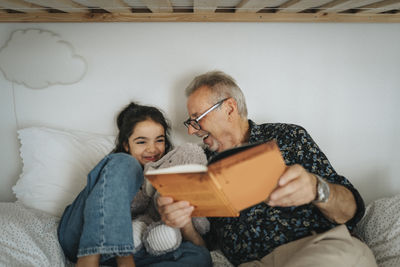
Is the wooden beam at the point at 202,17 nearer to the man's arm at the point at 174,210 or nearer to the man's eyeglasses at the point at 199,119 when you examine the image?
the man's eyeglasses at the point at 199,119

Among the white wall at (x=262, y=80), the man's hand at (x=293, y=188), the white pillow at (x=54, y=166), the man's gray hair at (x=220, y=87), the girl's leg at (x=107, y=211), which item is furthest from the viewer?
the white wall at (x=262, y=80)

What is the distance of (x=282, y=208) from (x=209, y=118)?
49 centimetres

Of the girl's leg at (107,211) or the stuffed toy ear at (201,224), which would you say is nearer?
the girl's leg at (107,211)

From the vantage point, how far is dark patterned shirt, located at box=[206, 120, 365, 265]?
1.11 meters

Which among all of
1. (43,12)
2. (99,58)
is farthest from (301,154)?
(43,12)

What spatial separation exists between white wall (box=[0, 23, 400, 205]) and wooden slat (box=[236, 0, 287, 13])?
18 centimetres

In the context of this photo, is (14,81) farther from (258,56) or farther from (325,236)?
(325,236)

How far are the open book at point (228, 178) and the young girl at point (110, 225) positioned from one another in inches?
9.1

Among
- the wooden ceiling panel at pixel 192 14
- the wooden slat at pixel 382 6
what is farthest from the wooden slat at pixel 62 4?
the wooden slat at pixel 382 6

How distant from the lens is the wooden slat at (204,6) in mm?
1364

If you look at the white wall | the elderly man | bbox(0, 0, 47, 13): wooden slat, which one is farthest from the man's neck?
bbox(0, 0, 47, 13): wooden slat

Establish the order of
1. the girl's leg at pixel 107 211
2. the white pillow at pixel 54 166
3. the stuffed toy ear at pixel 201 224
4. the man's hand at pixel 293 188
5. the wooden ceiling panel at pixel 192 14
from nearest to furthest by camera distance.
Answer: the man's hand at pixel 293 188 < the girl's leg at pixel 107 211 < the stuffed toy ear at pixel 201 224 < the white pillow at pixel 54 166 < the wooden ceiling panel at pixel 192 14

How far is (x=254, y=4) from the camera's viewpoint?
141 centimetres

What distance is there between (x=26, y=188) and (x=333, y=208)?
1.40 meters
